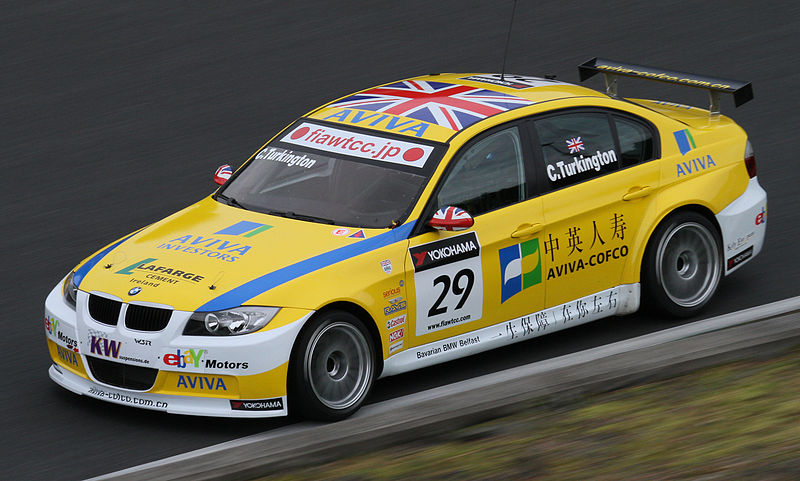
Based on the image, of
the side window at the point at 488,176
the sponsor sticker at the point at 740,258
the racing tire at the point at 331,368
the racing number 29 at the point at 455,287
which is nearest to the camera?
the racing tire at the point at 331,368

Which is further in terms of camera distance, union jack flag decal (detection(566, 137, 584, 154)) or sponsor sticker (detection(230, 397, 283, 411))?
union jack flag decal (detection(566, 137, 584, 154))

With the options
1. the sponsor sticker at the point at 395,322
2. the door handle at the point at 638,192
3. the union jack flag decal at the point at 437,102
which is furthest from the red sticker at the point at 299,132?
the door handle at the point at 638,192

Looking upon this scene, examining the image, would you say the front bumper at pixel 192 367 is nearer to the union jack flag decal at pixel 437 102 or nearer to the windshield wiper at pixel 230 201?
the windshield wiper at pixel 230 201

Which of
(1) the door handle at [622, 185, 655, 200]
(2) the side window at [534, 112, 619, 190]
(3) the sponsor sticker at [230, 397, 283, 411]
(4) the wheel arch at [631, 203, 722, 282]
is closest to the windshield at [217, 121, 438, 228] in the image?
(2) the side window at [534, 112, 619, 190]

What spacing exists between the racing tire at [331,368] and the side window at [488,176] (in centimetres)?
102

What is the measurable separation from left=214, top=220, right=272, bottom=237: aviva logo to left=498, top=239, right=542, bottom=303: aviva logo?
138cm

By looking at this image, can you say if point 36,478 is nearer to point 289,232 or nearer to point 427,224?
point 289,232

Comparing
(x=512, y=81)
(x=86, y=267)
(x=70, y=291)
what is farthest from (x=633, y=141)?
(x=70, y=291)

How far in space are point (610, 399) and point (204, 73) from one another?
26.2 feet

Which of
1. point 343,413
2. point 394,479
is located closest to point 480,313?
point 343,413

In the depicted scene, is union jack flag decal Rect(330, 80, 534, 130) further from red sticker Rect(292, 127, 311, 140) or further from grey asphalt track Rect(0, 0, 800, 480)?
grey asphalt track Rect(0, 0, 800, 480)

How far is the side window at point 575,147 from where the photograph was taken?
27.0 ft

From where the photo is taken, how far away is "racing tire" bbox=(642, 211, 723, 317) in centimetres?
864

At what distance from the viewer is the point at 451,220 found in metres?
7.41
